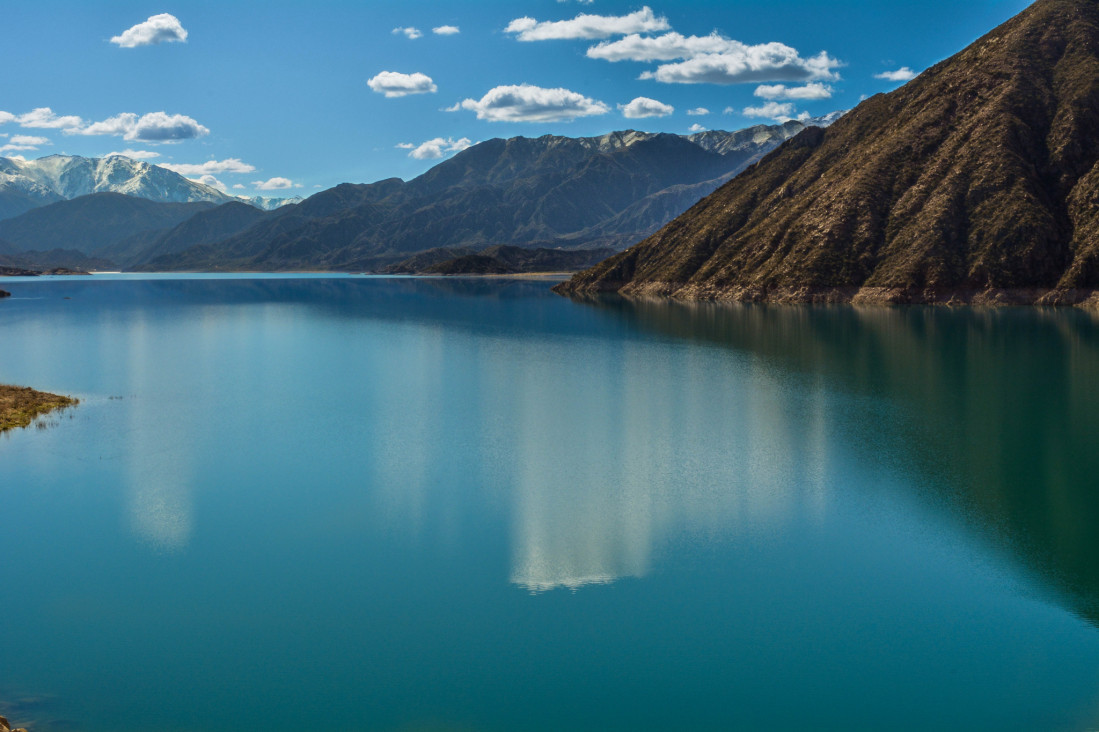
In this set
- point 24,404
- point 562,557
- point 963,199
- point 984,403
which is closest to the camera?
point 562,557

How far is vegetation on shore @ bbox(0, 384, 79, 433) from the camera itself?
52.4 m

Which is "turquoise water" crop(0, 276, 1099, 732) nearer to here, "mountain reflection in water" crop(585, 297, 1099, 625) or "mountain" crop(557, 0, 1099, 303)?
"mountain reflection in water" crop(585, 297, 1099, 625)

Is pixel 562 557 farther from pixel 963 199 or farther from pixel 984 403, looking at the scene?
pixel 963 199

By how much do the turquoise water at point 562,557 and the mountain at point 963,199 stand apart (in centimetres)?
7662

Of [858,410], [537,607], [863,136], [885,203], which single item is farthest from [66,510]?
[863,136]

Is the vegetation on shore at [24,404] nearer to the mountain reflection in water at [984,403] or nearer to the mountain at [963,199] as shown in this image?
the mountain reflection in water at [984,403]

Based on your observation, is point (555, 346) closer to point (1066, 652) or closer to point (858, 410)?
point (858, 410)

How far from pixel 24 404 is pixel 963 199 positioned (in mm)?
142722

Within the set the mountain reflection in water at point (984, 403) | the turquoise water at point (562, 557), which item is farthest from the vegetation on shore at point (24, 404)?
the mountain reflection in water at point (984, 403)

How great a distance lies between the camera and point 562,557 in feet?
88.5

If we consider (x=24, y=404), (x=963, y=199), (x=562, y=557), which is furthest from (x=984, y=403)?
(x=963, y=199)

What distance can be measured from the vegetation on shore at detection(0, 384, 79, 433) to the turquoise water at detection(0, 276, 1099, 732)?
98.3 inches

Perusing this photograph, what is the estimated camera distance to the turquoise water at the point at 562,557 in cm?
1897

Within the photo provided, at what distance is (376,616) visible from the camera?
23.1 meters
